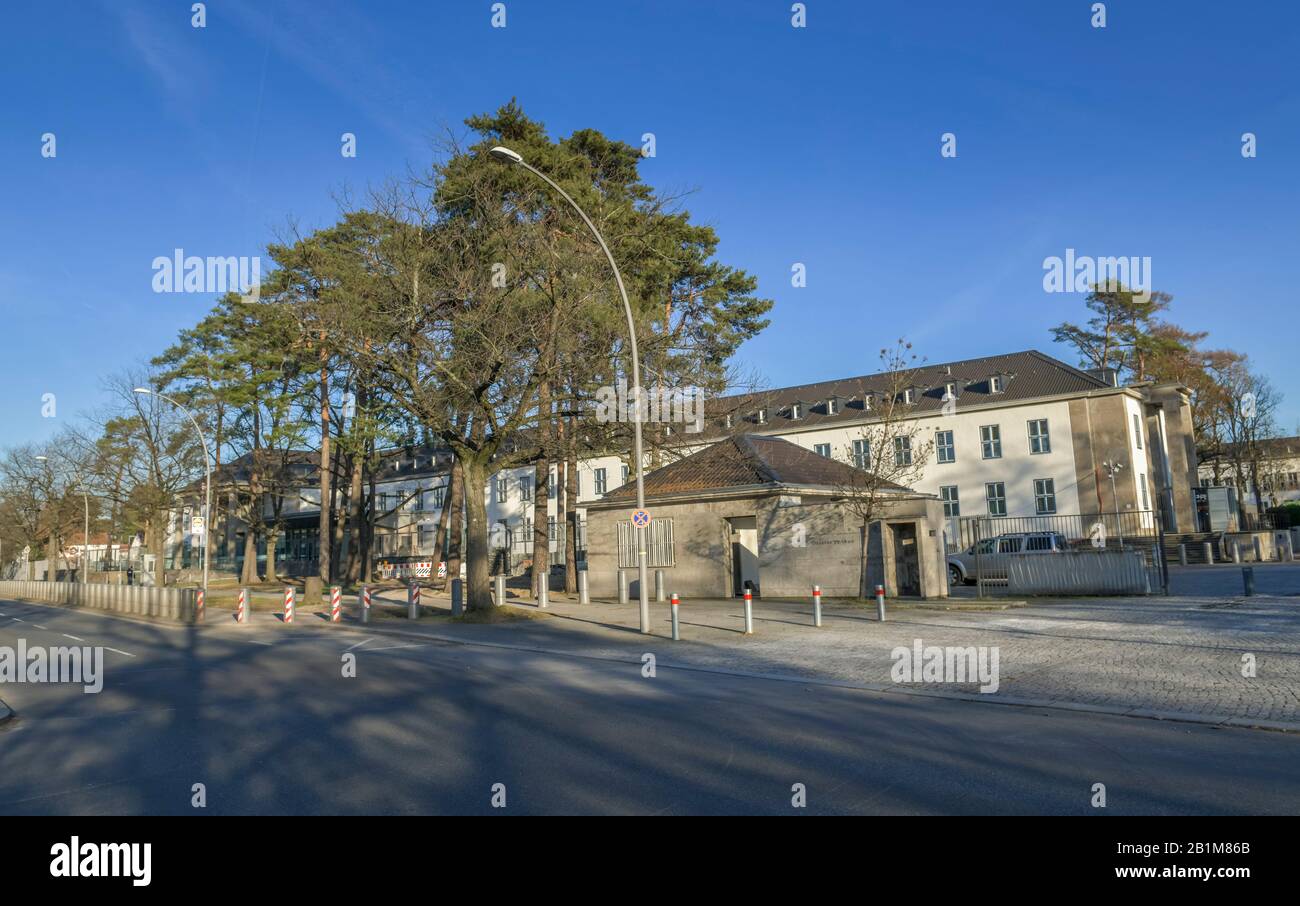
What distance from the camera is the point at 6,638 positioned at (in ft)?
71.6

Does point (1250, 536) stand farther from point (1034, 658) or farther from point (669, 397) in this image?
point (1034, 658)

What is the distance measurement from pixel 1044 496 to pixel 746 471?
31881 millimetres

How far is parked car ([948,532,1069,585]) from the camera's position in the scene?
84.8ft

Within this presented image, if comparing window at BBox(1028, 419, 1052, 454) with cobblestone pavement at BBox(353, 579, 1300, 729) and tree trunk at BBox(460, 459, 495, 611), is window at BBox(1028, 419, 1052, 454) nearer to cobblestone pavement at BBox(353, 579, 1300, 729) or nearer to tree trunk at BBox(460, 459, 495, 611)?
cobblestone pavement at BBox(353, 579, 1300, 729)

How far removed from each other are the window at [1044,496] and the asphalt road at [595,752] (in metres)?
45.0

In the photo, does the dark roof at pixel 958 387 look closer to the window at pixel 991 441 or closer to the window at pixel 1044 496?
the window at pixel 991 441

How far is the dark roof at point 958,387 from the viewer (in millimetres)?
53031

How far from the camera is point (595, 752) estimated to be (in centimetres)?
762

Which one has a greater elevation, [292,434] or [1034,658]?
[292,434]

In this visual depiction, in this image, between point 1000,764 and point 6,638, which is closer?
point 1000,764

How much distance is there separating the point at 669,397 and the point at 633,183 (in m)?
10.1

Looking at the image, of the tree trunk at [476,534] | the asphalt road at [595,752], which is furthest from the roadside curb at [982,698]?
the tree trunk at [476,534]
